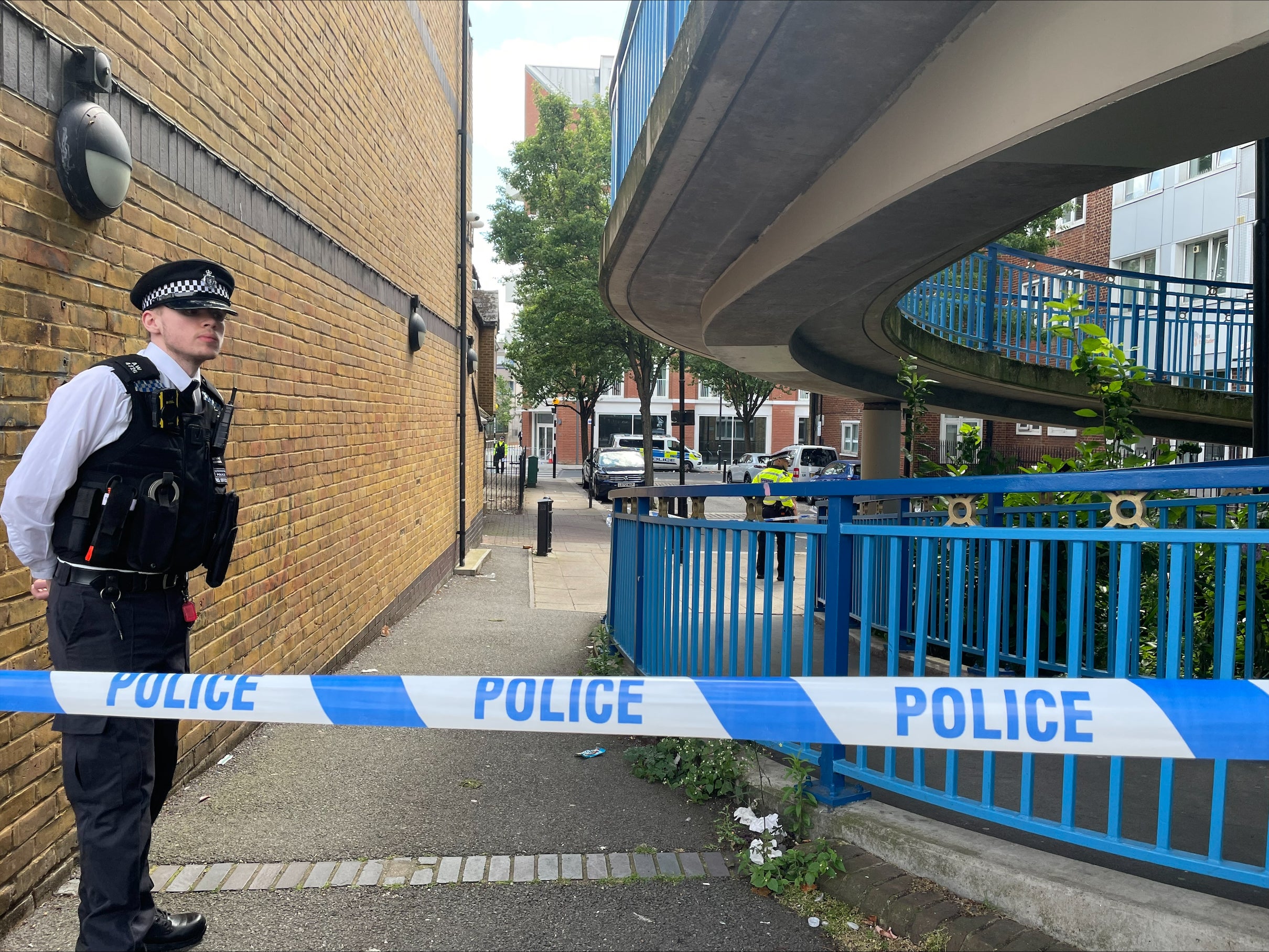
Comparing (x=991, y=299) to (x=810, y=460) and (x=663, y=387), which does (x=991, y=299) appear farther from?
(x=663, y=387)

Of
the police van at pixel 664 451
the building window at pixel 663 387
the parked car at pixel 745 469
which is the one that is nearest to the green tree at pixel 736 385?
the parked car at pixel 745 469

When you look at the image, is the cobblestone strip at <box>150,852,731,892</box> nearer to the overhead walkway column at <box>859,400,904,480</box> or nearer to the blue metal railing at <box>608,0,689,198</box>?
the blue metal railing at <box>608,0,689,198</box>

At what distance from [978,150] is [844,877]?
2.97m

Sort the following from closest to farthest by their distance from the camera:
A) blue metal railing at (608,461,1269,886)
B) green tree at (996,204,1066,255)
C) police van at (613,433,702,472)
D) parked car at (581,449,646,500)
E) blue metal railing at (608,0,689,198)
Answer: blue metal railing at (608,461,1269,886) → blue metal railing at (608,0,689,198) → green tree at (996,204,1066,255) → parked car at (581,449,646,500) → police van at (613,433,702,472)

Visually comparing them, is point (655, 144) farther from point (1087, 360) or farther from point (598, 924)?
point (598, 924)

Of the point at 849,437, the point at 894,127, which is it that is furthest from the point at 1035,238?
the point at 849,437

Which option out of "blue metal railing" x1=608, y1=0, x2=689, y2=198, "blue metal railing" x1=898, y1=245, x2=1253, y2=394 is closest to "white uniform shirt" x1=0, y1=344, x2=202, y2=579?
"blue metal railing" x1=608, y1=0, x2=689, y2=198

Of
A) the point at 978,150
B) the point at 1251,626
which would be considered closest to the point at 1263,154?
the point at 978,150

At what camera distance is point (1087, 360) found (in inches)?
260

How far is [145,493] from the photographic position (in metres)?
2.64

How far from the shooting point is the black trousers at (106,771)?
2.58m

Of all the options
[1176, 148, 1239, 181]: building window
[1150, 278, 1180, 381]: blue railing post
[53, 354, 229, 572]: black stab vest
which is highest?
[1176, 148, 1239, 181]: building window

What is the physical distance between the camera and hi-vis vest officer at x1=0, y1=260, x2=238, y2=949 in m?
2.57

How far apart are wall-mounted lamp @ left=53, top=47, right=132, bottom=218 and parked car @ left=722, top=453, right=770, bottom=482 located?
105 feet
